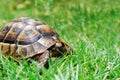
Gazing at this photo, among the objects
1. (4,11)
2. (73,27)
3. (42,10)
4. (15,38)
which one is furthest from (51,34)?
(4,11)

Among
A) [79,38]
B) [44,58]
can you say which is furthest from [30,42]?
[79,38]

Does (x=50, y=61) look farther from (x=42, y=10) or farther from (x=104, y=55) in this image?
(x=42, y=10)

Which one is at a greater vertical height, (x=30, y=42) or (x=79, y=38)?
(x=30, y=42)

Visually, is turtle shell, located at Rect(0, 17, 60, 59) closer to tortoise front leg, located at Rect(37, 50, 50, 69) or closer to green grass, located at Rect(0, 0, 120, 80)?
tortoise front leg, located at Rect(37, 50, 50, 69)

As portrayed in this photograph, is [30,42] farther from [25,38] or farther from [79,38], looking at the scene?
[79,38]

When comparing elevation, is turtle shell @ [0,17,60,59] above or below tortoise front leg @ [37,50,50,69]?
above

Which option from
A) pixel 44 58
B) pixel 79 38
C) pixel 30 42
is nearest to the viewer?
pixel 44 58

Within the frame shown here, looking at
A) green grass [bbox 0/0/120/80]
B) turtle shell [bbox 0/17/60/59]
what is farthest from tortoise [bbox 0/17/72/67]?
green grass [bbox 0/0/120/80]
